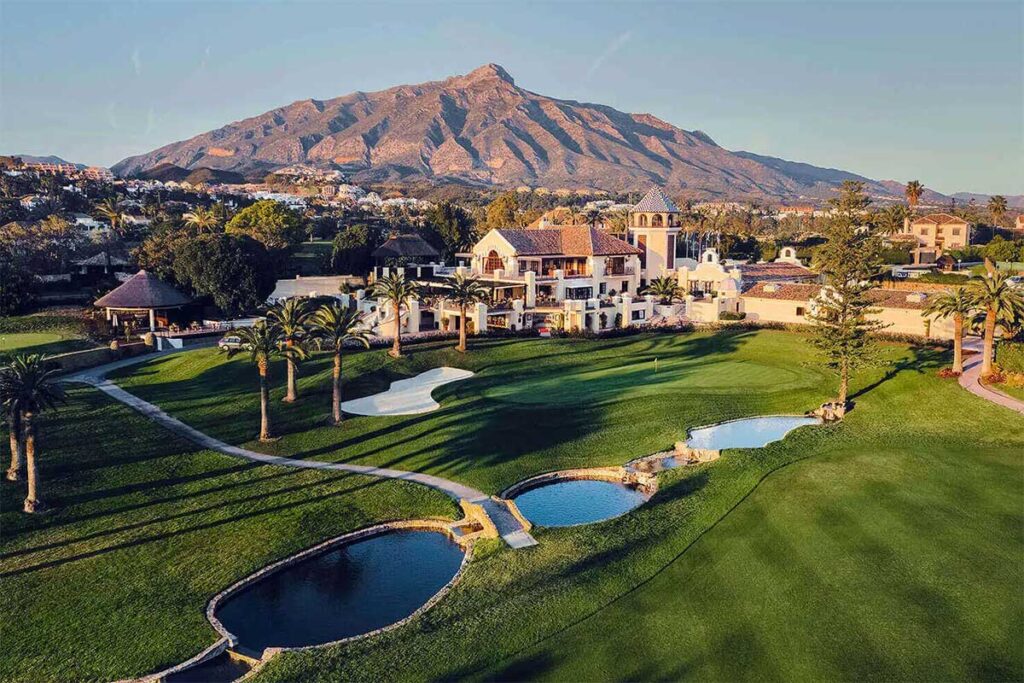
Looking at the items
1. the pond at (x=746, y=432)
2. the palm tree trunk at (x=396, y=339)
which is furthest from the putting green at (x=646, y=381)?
the palm tree trunk at (x=396, y=339)

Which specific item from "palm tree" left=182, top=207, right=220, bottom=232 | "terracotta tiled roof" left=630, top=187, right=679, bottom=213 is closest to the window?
"terracotta tiled roof" left=630, top=187, right=679, bottom=213

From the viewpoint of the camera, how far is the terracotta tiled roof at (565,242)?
67688 millimetres

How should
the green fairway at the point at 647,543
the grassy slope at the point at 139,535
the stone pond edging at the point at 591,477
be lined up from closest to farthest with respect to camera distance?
1. the green fairway at the point at 647,543
2. the grassy slope at the point at 139,535
3. the stone pond edging at the point at 591,477

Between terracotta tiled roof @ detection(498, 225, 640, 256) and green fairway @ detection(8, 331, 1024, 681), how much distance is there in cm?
2559

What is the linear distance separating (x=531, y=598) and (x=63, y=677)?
460 inches

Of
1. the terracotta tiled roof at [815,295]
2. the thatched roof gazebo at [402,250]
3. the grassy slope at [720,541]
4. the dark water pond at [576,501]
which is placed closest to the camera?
the grassy slope at [720,541]

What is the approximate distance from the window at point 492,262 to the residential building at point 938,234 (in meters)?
63.4

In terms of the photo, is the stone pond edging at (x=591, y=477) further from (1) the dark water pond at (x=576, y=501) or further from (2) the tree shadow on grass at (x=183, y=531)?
(2) the tree shadow on grass at (x=183, y=531)

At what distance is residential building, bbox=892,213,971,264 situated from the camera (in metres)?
106

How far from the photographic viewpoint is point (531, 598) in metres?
21.1

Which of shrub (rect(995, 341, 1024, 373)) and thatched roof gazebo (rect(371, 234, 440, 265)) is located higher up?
thatched roof gazebo (rect(371, 234, 440, 265))

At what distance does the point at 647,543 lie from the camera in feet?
79.9

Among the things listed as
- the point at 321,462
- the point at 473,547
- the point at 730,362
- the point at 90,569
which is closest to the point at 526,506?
the point at 473,547

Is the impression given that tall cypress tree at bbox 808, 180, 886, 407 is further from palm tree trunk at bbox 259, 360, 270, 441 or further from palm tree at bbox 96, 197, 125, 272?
palm tree at bbox 96, 197, 125, 272
